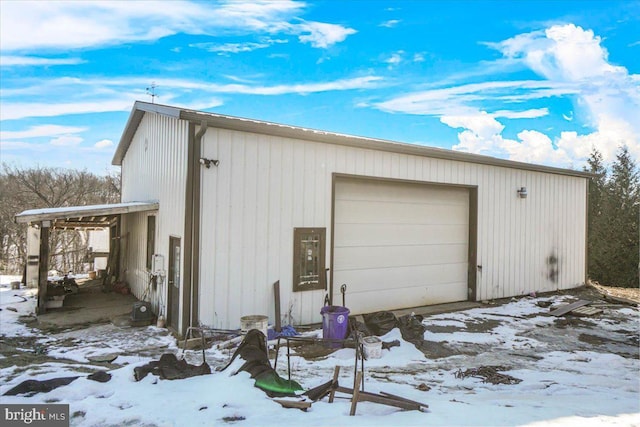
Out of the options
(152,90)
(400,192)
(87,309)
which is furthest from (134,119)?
(400,192)

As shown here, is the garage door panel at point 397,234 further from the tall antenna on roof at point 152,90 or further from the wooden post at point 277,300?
the tall antenna on roof at point 152,90

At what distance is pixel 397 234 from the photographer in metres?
8.19

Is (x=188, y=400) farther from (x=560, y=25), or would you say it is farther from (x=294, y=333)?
(x=560, y=25)

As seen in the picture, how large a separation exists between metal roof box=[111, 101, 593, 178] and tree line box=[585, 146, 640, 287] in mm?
4854

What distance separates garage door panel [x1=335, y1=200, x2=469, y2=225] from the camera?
24.9ft

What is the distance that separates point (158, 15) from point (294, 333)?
608 cm

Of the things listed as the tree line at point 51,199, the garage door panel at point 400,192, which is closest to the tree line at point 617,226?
the garage door panel at point 400,192

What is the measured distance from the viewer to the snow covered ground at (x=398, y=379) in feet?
10.4

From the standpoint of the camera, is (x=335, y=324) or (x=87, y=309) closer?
(x=335, y=324)

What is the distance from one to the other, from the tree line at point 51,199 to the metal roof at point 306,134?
29.0ft

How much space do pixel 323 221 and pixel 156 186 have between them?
3.54m

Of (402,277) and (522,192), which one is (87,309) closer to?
(402,277)

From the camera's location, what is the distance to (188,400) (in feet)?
11.2

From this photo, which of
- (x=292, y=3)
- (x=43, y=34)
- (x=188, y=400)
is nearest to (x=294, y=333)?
(x=188, y=400)
